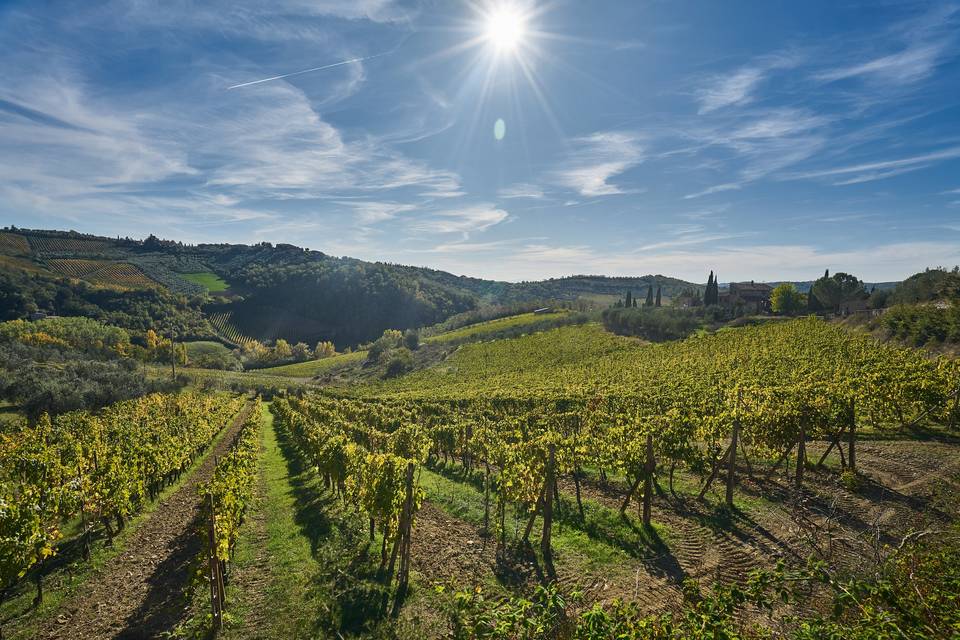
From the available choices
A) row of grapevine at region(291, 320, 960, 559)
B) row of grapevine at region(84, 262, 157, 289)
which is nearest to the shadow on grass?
row of grapevine at region(291, 320, 960, 559)

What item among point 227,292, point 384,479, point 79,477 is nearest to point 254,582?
point 384,479

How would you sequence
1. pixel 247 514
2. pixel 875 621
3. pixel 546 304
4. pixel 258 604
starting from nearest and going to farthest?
pixel 875 621 < pixel 258 604 < pixel 247 514 < pixel 546 304

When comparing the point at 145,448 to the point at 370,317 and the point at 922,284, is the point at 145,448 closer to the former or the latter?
the point at 922,284

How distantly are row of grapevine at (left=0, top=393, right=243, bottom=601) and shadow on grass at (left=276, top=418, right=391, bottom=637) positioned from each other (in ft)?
19.4

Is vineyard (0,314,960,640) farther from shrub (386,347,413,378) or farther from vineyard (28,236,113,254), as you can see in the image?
vineyard (28,236,113,254)

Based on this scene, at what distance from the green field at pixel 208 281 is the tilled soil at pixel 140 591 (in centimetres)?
19131

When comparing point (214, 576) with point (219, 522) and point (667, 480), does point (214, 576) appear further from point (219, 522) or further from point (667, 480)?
point (667, 480)

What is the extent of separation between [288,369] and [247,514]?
100m

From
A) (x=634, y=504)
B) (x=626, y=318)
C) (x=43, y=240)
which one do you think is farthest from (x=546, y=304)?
(x=43, y=240)

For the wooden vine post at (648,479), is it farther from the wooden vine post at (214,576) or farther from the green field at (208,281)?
the green field at (208,281)

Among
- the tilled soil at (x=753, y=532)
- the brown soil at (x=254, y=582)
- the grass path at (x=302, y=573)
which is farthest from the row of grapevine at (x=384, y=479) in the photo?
the brown soil at (x=254, y=582)

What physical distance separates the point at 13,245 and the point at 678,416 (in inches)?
9402

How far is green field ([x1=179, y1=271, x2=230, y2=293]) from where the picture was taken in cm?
17741

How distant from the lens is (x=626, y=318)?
267ft
